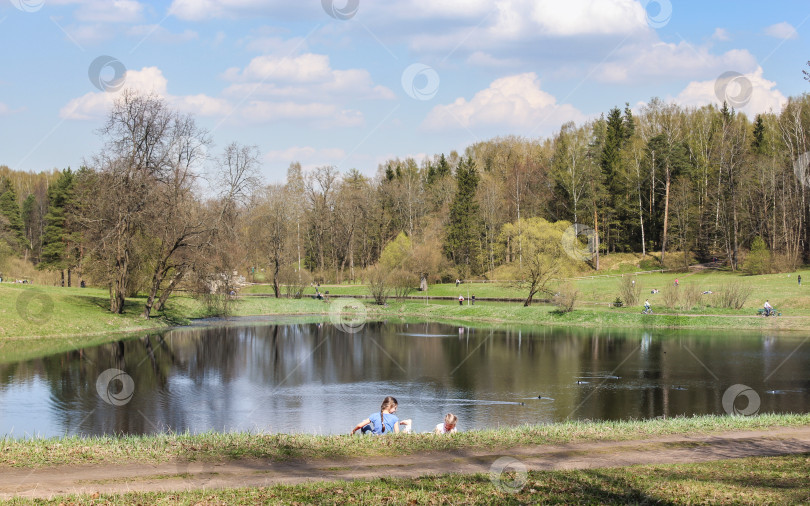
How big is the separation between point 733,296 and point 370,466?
4411cm

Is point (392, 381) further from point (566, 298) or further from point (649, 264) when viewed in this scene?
point (649, 264)

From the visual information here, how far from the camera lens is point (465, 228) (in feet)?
271

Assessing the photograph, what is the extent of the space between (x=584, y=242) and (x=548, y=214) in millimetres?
7943

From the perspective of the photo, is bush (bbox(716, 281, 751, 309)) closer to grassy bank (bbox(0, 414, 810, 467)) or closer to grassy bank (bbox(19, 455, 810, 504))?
grassy bank (bbox(0, 414, 810, 467))

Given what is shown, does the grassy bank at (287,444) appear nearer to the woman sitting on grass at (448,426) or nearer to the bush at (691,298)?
the woman sitting on grass at (448,426)

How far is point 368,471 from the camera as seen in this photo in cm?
1130

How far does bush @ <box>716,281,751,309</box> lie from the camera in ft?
157

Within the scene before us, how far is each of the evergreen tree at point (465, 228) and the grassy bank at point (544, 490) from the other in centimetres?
7146

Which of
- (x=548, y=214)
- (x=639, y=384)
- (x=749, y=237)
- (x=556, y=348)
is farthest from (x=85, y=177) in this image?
(x=749, y=237)

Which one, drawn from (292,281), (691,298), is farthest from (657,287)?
(292,281)

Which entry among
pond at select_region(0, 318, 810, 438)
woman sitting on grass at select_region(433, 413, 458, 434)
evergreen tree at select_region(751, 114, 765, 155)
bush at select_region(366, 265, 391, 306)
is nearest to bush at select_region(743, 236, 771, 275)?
evergreen tree at select_region(751, 114, 765, 155)

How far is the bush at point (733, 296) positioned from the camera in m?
47.7

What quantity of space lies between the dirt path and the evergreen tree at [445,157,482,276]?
224ft

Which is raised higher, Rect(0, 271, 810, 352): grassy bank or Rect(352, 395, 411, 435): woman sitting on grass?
Rect(0, 271, 810, 352): grassy bank
